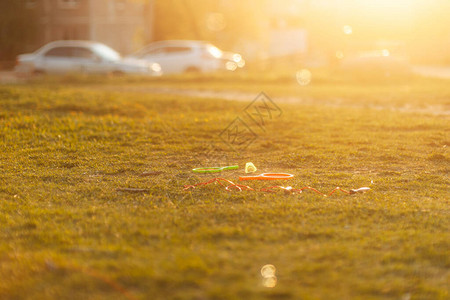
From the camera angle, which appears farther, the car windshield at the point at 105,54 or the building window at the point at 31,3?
the building window at the point at 31,3

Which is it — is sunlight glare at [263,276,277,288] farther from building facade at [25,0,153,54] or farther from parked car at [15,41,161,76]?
building facade at [25,0,153,54]

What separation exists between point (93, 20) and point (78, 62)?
50.1ft

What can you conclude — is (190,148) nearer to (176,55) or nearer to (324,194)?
(324,194)

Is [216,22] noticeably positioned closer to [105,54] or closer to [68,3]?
[68,3]

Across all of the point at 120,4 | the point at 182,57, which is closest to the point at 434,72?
the point at 182,57

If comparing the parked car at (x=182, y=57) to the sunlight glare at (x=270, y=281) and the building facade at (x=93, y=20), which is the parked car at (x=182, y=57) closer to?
the building facade at (x=93, y=20)

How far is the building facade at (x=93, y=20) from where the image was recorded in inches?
1503

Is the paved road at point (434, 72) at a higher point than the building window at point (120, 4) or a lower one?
lower

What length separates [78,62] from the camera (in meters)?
24.0

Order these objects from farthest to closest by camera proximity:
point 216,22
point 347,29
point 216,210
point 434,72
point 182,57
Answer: point 347,29
point 216,22
point 434,72
point 182,57
point 216,210

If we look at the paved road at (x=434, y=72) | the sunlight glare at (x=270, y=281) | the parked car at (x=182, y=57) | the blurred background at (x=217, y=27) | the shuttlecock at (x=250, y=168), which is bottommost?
the sunlight glare at (x=270, y=281)

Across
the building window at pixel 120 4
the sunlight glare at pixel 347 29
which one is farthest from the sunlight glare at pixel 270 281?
the sunlight glare at pixel 347 29

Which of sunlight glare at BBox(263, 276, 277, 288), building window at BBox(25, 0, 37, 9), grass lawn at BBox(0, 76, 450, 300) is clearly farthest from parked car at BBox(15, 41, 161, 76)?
sunlight glare at BBox(263, 276, 277, 288)

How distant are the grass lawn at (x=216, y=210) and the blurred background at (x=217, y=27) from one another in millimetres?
17880
